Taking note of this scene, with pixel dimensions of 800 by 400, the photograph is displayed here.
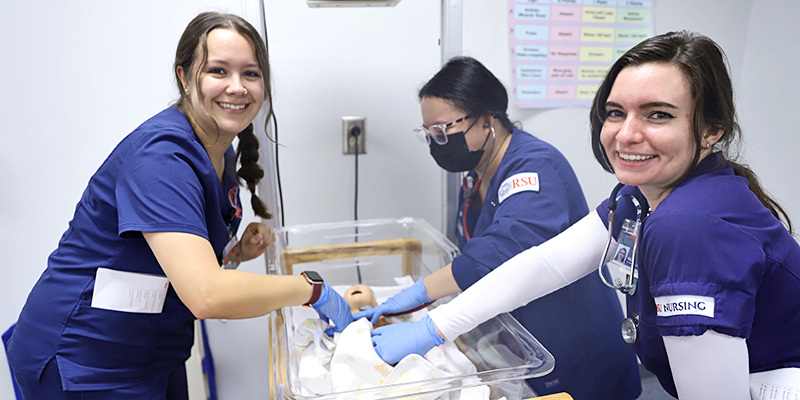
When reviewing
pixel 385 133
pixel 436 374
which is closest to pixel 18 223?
pixel 385 133

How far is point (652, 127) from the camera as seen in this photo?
2.50 ft

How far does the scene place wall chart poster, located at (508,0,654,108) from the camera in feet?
5.19

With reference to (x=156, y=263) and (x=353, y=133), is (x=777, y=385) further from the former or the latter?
(x=353, y=133)

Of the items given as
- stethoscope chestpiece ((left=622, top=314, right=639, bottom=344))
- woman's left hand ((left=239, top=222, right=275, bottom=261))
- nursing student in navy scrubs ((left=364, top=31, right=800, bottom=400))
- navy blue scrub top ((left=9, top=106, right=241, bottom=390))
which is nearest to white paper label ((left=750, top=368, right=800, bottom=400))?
nursing student in navy scrubs ((left=364, top=31, right=800, bottom=400))

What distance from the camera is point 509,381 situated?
0.90 meters

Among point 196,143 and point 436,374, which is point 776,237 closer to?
point 436,374

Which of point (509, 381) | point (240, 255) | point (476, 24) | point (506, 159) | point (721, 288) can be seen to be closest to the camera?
point (721, 288)

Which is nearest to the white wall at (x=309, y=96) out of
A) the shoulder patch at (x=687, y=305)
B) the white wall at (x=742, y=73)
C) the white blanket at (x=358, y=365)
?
the white wall at (x=742, y=73)

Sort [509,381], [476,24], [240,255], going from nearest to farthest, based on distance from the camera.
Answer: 1. [509,381]
2. [240,255]
3. [476,24]

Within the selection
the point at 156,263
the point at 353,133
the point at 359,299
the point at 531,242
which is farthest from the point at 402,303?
the point at 353,133

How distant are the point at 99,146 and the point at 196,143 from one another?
2.56 ft

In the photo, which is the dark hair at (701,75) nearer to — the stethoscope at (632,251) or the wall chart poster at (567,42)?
the stethoscope at (632,251)

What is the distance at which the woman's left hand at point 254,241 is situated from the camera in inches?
55.9

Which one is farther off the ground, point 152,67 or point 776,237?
point 152,67
